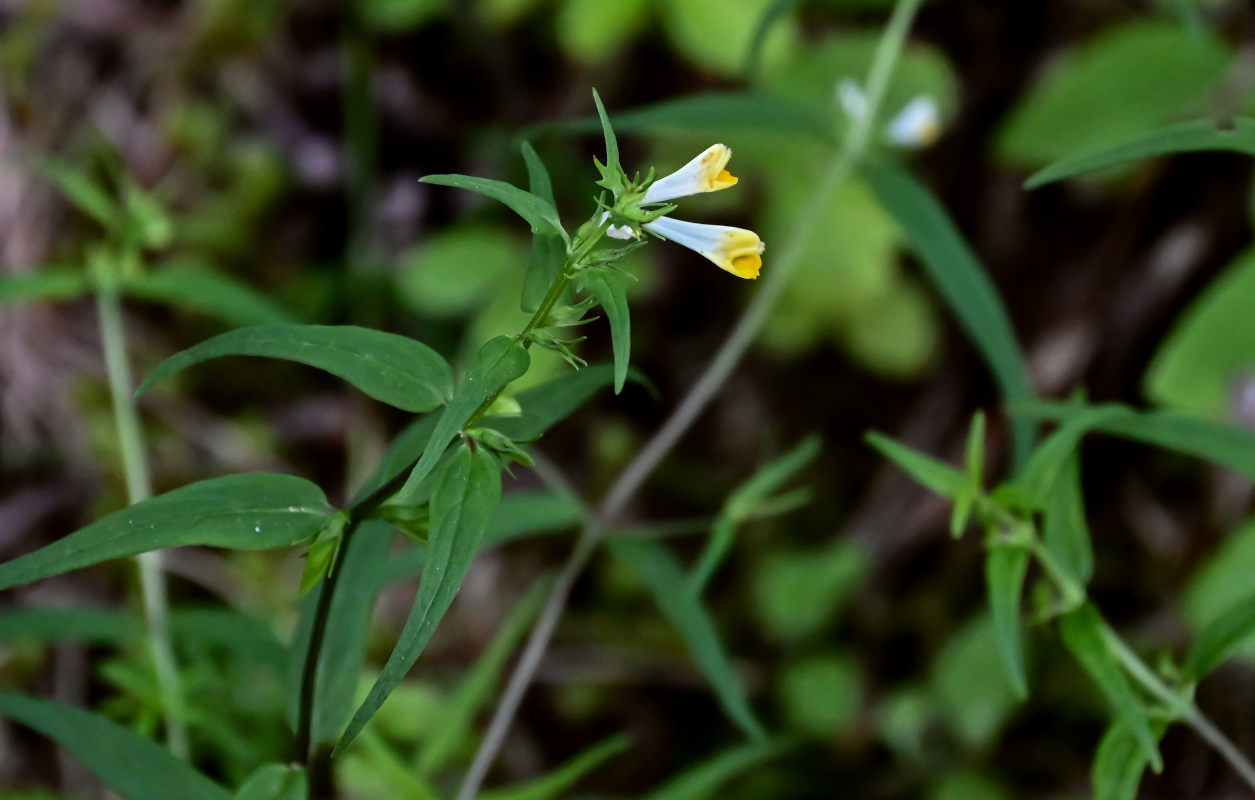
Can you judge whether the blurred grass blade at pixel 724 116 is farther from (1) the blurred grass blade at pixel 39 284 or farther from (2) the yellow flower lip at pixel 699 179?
(1) the blurred grass blade at pixel 39 284

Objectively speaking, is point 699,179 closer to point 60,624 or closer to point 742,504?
point 742,504

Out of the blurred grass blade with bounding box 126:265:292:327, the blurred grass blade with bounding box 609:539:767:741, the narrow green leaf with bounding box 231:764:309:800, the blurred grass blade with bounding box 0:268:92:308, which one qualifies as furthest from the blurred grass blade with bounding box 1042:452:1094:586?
the blurred grass blade with bounding box 0:268:92:308

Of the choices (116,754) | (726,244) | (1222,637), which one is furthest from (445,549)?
(1222,637)

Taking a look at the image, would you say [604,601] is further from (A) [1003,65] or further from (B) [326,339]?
(A) [1003,65]

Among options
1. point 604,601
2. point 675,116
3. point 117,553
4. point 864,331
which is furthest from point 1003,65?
point 117,553

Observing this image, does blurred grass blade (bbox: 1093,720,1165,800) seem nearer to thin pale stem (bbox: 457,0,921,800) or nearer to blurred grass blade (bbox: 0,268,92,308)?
thin pale stem (bbox: 457,0,921,800)

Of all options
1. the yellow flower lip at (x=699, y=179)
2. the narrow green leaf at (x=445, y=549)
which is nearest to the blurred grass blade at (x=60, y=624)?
the narrow green leaf at (x=445, y=549)
